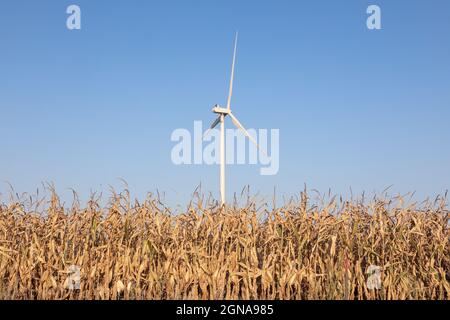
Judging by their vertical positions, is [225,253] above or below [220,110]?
below

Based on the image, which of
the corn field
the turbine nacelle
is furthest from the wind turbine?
the corn field

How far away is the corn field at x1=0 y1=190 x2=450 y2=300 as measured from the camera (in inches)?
353

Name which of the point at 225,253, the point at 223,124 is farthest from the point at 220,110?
the point at 225,253

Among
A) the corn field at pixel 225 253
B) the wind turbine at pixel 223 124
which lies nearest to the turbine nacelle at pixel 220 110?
the wind turbine at pixel 223 124

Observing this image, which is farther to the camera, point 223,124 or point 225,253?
point 223,124

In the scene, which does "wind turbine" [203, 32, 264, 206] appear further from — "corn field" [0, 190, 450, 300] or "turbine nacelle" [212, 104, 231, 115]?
"corn field" [0, 190, 450, 300]

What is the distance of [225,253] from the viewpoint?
31.6 feet

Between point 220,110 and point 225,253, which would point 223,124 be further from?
point 225,253

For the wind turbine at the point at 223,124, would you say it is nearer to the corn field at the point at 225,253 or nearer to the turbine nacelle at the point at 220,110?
the turbine nacelle at the point at 220,110
